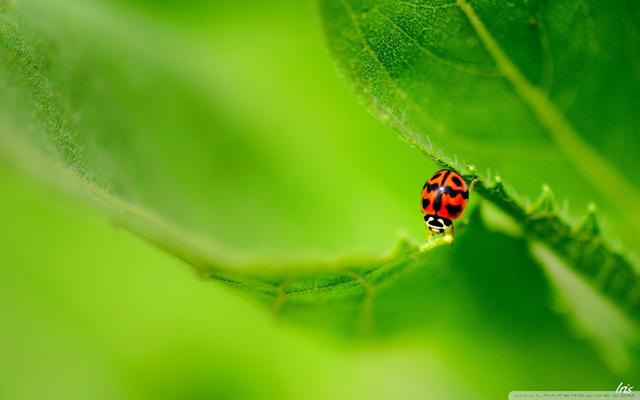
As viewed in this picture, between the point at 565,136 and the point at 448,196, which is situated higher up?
the point at 565,136

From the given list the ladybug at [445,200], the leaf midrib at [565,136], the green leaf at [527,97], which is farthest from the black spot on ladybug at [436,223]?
the leaf midrib at [565,136]

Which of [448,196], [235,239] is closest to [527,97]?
[448,196]

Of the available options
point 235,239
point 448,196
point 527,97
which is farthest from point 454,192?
point 235,239

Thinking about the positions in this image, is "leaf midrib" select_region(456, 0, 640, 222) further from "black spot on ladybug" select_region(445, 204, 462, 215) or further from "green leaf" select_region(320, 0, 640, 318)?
"black spot on ladybug" select_region(445, 204, 462, 215)

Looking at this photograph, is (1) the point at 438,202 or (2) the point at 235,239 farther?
(2) the point at 235,239

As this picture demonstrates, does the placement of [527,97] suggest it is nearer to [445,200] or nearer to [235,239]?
[445,200]

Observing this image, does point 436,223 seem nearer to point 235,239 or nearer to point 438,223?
point 438,223

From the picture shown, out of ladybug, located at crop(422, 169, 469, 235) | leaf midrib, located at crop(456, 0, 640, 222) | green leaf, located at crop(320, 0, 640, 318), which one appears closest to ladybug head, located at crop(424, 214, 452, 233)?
ladybug, located at crop(422, 169, 469, 235)

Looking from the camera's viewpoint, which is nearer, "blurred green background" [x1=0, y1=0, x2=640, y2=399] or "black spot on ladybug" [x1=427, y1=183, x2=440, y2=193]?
"blurred green background" [x1=0, y1=0, x2=640, y2=399]
